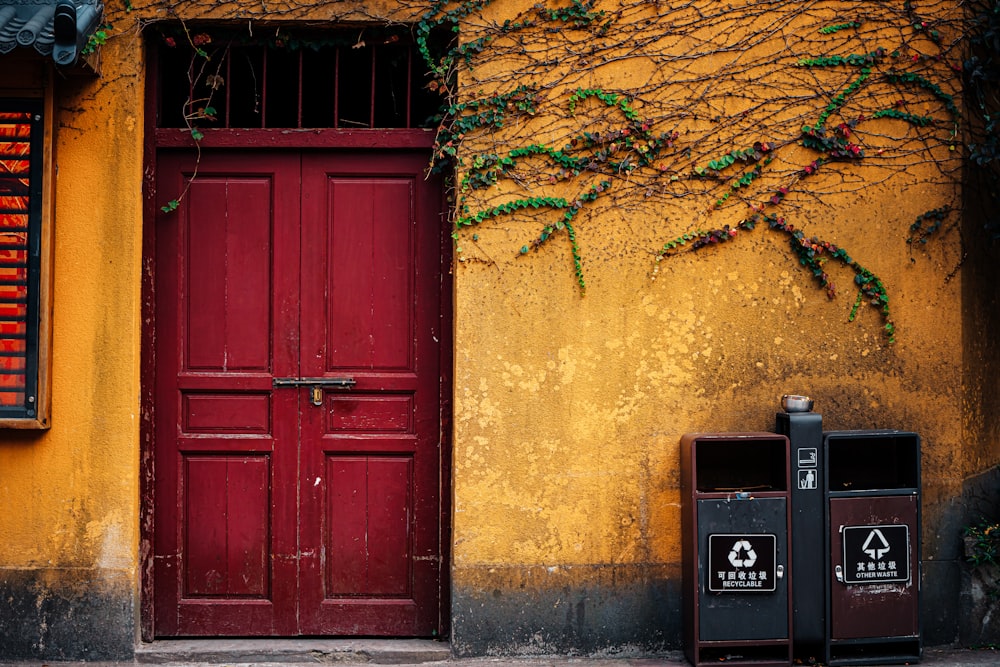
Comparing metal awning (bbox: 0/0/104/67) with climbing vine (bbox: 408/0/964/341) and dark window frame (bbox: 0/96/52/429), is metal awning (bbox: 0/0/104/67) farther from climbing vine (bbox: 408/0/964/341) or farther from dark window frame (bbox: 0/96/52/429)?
climbing vine (bbox: 408/0/964/341)

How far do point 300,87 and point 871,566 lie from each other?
13.7 ft

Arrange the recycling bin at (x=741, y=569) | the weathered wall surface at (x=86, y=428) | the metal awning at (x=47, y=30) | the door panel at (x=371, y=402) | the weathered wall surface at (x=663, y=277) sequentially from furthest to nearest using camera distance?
the door panel at (x=371, y=402) < the weathered wall surface at (x=663, y=277) < the weathered wall surface at (x=86, y=428) < the recycling bin at (x=741, y=569) < the metal awning at (x=47, y=30)

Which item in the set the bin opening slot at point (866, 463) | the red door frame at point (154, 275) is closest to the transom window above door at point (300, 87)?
the red door frame at point (154, 275)

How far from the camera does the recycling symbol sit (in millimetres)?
4664

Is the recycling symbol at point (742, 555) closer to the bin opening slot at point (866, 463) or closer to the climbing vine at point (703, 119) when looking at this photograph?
the bin opening slot at point (866, 463)

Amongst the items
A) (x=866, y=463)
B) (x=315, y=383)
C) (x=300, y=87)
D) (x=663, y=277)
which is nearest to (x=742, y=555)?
(x=866, y=463)

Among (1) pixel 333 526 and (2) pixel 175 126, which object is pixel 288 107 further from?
(1) pixel 333 526

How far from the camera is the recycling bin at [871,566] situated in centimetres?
471

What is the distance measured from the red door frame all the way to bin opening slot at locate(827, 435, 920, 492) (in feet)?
7.19

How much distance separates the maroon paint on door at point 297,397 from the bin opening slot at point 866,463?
2308mm

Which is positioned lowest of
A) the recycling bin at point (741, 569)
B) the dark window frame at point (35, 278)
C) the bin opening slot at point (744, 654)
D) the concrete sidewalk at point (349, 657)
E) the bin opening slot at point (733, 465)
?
the concrete sidewalk at point (349, 657)

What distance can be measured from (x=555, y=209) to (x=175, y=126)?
2314 millimetres

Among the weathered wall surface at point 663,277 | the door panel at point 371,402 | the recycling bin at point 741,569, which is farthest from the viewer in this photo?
the door panel at point 371,402

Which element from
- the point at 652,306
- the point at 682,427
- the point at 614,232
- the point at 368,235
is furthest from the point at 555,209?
the point at 682,427
